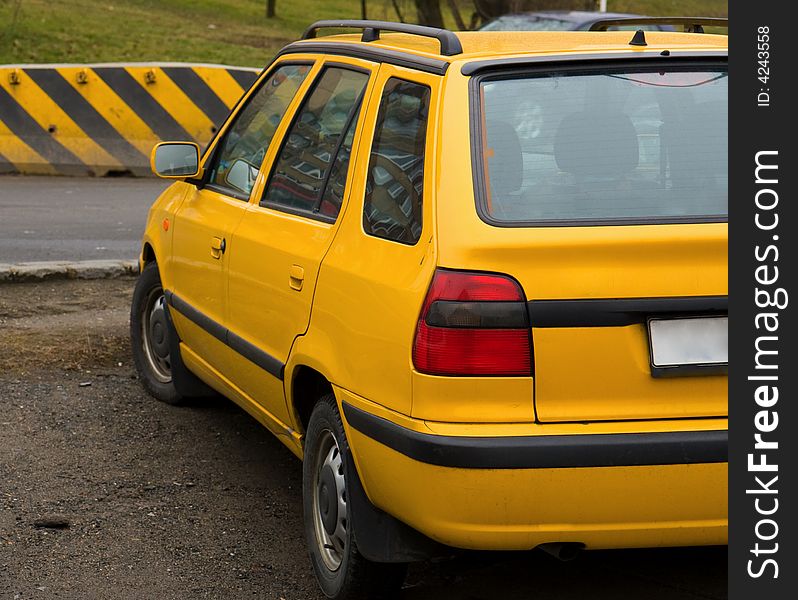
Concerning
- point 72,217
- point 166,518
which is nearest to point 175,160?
point 166,518

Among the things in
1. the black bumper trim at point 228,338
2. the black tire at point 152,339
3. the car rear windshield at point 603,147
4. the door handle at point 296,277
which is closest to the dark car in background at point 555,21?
the black tire at point 152,339

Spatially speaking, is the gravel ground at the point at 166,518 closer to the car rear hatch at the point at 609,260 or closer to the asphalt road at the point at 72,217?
the car rear hatch at the point at 609,260

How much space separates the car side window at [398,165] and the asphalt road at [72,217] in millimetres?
5953

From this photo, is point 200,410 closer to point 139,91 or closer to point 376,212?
point 376,212

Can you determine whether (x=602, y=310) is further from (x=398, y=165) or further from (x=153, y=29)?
(x=153, y=29)

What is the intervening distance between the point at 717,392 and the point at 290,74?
240 centimetres

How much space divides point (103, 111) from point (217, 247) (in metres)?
8.83

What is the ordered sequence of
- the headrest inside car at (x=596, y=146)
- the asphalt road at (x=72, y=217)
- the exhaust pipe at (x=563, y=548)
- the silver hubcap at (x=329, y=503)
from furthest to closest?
the asphalt road at (x=72, y=217), the silver hubcap at (x=329, y=503), the headrest inside car at (x=596, y=146), the exhaust pipe at (x=563, y=548)

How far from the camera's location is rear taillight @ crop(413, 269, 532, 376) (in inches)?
140

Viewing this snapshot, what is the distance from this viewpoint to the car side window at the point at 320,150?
446 cm

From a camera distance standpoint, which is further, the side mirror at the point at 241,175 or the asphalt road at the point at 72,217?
the asphalt road at the point at 72,217

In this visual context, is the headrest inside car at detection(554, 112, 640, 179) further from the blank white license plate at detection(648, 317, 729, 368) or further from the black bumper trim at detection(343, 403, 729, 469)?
the black bumper trim at detection(343, 403, 729, 469)

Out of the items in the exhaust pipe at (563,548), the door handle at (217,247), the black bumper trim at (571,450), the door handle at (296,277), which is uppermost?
the door handle at (296,277)

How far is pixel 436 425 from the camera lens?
11.7ft
